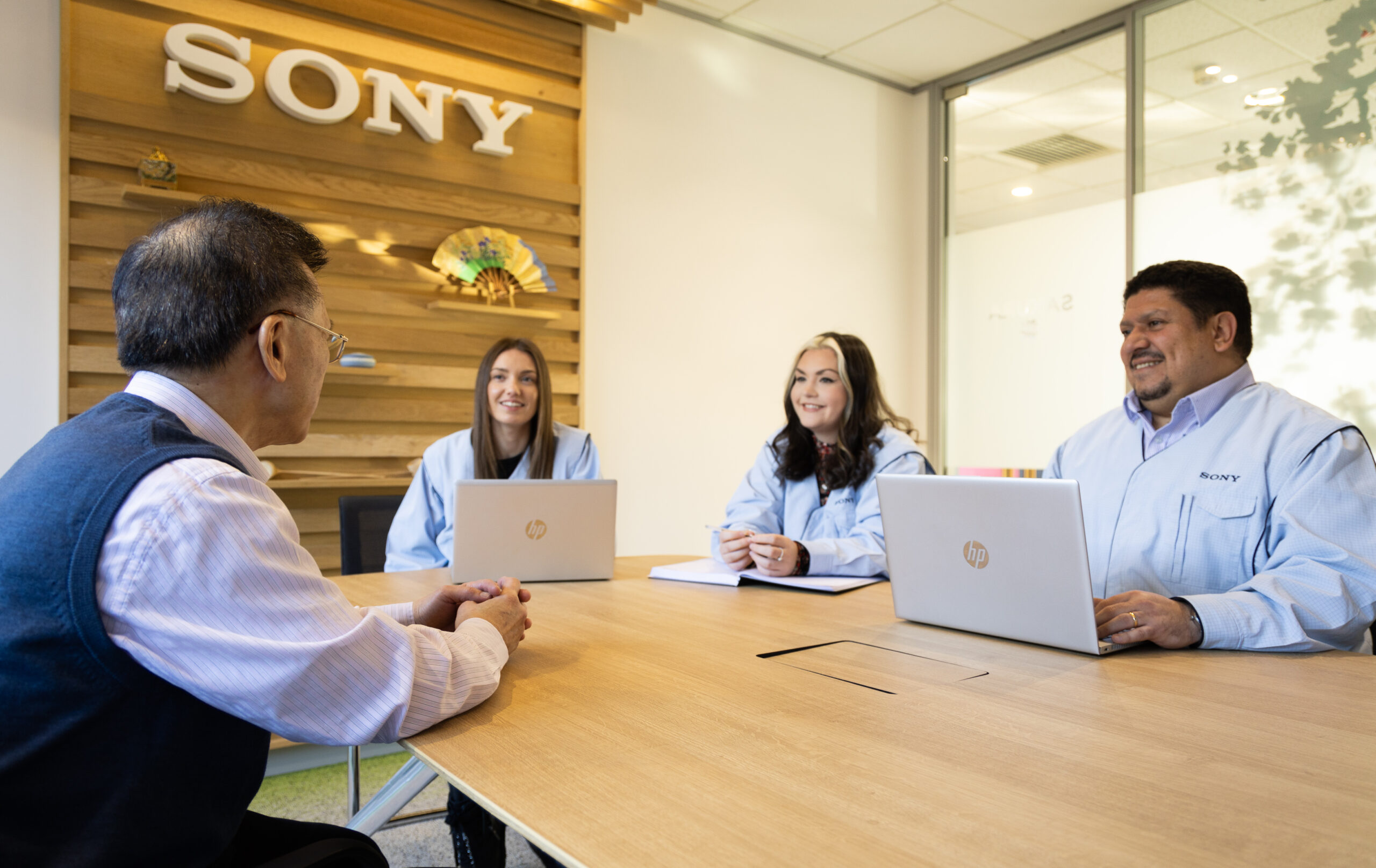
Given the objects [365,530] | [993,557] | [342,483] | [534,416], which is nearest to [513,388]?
[534,416]

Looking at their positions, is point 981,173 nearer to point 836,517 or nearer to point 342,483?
point 836,517

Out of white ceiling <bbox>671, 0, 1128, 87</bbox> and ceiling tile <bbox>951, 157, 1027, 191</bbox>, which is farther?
ceiling tile <bbox>951, 157, 1027, 191</bbox>

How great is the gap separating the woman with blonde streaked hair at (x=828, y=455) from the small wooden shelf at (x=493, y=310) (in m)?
1.47

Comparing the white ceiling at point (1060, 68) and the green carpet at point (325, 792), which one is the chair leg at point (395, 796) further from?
the white ceiling at point (1060, 68)

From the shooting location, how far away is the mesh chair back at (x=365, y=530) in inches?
106

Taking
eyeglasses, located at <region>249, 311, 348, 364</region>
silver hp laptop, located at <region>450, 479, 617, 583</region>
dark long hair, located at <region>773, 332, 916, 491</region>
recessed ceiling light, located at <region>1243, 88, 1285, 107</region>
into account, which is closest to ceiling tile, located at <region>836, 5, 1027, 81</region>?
recessed ceiling light, located at <region>1243, 88, 1285, 107</region>

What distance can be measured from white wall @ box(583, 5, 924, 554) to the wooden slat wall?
262 millimetres

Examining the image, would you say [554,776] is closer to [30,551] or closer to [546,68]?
[30,551]

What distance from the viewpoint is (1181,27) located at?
425 cm

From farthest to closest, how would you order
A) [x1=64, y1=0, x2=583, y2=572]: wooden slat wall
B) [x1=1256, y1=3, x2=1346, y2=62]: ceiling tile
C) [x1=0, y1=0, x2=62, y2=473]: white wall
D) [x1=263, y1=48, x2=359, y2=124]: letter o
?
[x1=1256, y1=3, x2=1346, y2=62]: ceiling tile < [x1=263, y1=48, x2=359, y2=124]: letter o < [x1=64, y1=0, x2=583, y2=572]: wooden slat wall < [x1=0, y1=0, x2=62, y2=473]: white wall

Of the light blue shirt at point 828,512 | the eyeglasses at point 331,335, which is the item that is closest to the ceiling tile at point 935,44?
the light blue shirt at point 828,512

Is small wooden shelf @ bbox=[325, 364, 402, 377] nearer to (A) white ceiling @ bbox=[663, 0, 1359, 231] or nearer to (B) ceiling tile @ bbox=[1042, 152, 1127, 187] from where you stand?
(A) white ceiling @ bbox=[663, 0, 1359, 231]

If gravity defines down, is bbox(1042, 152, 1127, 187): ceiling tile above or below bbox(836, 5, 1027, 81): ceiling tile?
below

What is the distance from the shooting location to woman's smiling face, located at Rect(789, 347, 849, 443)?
276 centimetres
